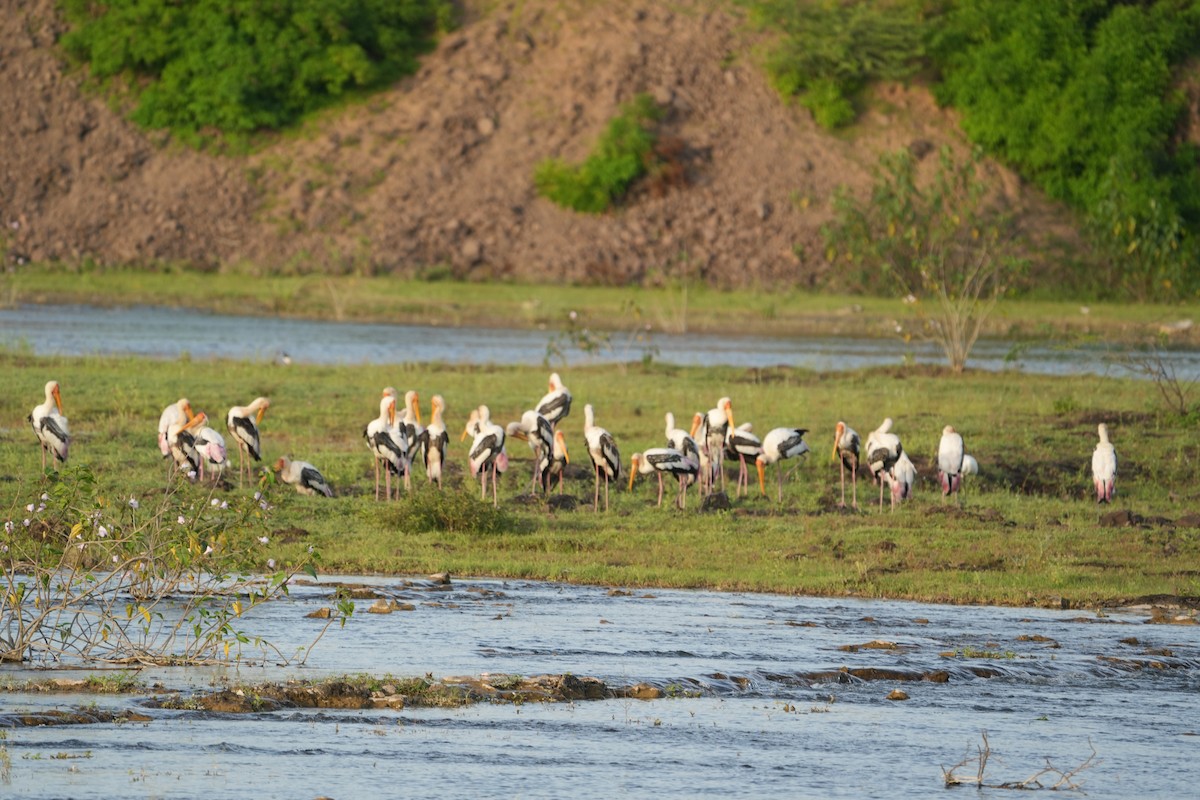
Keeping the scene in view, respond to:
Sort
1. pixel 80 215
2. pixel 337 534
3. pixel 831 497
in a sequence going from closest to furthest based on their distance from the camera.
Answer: pixel 337 534 → pixel 831 497 → pixel 80 215

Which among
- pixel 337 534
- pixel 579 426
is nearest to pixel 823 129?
pixel 579 426

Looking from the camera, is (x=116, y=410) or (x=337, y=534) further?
(x=116, y=410)

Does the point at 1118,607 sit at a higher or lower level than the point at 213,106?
lower

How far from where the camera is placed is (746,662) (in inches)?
454

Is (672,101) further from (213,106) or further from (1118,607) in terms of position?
(1118,607)

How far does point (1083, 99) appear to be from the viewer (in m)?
56.6

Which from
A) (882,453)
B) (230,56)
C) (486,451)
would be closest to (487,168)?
(230,56)

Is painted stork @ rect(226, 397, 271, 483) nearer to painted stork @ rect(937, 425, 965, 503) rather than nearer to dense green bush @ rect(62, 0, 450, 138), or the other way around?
painted stork @ rect(937, 425, 965, 503)

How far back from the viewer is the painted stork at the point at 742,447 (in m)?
18.9

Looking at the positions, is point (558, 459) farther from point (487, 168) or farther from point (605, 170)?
point (487, 168)

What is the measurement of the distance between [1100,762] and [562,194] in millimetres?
48142

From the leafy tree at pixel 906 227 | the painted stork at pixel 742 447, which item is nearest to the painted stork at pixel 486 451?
the painted stork at pixel 742 447

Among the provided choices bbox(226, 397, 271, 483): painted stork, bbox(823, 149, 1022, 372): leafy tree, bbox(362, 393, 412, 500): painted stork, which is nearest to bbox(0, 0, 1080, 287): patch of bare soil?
bbox(823, 149, 1022, 372): leafy tree

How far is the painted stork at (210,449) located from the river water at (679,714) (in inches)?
154
